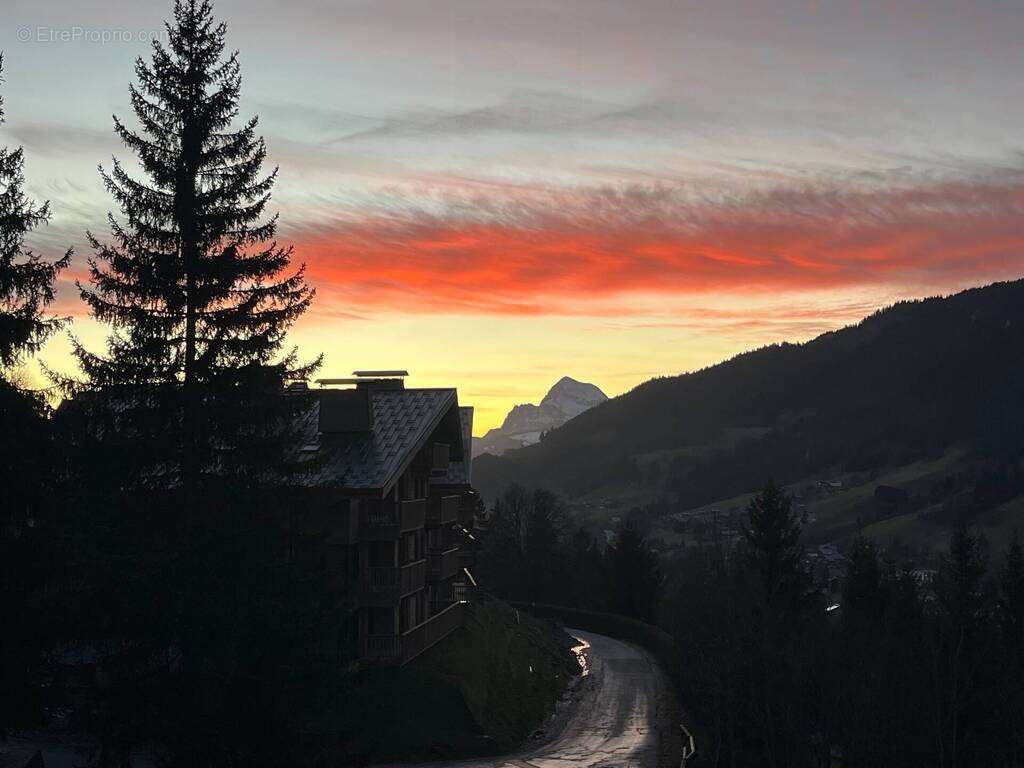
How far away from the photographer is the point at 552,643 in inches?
2908

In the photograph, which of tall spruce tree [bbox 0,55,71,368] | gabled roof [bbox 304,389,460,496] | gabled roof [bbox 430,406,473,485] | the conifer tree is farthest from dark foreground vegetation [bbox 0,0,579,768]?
the conifer tree

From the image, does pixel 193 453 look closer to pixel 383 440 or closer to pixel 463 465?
pixel 383 440

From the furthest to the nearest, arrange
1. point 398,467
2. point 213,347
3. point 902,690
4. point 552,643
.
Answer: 1. point 552,643
2. point 398,467
3. point 902,690
4. point 213,347

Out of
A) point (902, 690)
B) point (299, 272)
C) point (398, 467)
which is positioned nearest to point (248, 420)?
point (299, 272)

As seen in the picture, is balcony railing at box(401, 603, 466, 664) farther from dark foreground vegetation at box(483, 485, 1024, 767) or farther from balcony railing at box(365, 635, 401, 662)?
dark foreground vegetation at box(483, 485, 1024, 767)

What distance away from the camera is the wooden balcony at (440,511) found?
179 ft

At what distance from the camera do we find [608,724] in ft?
165

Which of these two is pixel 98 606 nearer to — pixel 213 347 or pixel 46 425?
pixel 46 425

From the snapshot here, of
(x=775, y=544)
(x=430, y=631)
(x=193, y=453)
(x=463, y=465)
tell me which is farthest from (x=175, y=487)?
(x=775, y=544)

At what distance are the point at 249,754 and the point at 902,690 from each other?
24776mm

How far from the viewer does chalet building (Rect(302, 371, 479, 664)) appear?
43.8m

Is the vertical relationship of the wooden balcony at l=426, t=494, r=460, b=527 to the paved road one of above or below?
above

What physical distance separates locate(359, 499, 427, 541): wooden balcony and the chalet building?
0.04m

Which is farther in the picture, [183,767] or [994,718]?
[994,718]
